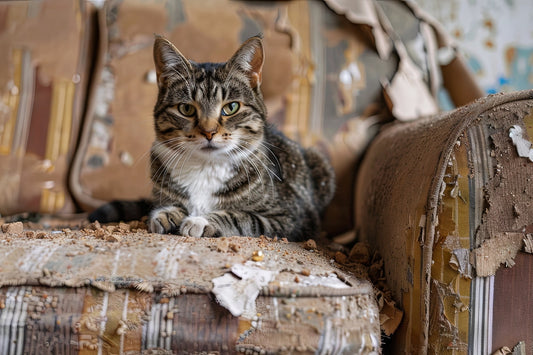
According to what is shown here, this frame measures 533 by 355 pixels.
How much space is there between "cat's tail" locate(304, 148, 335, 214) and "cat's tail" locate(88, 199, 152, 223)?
1.78 ft

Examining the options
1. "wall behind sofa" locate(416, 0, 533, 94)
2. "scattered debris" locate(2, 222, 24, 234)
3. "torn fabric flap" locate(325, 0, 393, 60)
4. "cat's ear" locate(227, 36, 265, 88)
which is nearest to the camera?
"scattered debris" locate(2, 222, 24, 234)

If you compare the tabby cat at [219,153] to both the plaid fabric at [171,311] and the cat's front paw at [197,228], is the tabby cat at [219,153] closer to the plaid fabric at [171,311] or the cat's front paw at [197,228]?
the cat's front paw at [197,228]

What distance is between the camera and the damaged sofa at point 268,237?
2.37 feet

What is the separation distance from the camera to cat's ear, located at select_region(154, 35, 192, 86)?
112cm

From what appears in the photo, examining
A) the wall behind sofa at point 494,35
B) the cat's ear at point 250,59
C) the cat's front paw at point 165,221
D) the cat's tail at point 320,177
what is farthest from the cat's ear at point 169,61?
the wall behind sofa at point 494,35

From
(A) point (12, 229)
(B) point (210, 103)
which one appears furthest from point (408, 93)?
(A) point (12, 229)

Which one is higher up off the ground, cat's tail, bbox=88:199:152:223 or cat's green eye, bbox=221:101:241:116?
cat's green eye, bbox=221:101:241:116

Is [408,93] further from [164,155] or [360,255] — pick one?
[164,155]

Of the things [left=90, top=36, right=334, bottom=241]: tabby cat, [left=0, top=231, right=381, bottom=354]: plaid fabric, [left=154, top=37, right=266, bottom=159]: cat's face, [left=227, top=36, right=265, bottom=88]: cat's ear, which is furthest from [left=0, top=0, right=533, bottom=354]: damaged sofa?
[left=227, top=36, right=265, bottom=88]: cat's ear

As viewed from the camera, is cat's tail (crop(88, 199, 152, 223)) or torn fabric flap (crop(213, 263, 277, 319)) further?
cat's tail (crop(88, 199, 152, 223))

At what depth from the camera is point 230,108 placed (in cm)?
116

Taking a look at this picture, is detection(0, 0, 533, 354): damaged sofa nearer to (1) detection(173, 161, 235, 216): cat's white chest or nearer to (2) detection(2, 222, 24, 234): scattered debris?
(2) detection(2, 222, 24, 234): scattered debris

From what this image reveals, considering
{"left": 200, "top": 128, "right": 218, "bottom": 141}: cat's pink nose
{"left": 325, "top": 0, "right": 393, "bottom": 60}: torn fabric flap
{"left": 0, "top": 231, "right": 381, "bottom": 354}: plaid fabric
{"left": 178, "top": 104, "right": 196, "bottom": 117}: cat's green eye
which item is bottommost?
{"left": 0, "top": 231, "right": 381, "bottom": 354}: plaid fabric

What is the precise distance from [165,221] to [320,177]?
60cm
